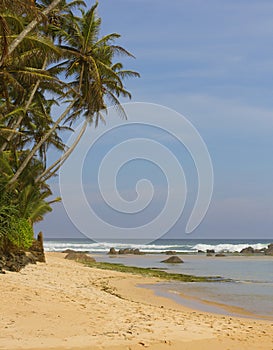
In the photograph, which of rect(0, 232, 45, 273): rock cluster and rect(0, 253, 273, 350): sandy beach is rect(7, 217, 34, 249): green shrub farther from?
rect(0, 253, 273, 350): sandy beach

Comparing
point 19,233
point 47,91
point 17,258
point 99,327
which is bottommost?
point 99,327

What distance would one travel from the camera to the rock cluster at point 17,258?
53.3 feet

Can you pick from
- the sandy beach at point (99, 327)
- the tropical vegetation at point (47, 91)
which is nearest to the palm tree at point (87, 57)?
the tropical vegetation at point (47, 91)

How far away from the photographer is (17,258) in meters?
18.2

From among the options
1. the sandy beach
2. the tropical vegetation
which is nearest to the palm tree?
the tropical vegetation

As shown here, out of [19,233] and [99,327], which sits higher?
[19,233]

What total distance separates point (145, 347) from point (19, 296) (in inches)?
176

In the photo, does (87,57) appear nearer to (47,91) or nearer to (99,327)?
(47,91)

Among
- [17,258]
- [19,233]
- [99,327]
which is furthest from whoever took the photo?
[17,258]

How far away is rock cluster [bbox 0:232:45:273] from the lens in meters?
16.2

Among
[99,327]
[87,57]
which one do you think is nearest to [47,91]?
[87,57]

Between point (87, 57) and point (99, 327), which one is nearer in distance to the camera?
point (99, 327)

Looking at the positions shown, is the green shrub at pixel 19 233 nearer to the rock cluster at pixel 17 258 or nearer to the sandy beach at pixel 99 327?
the rock cluster at pixel 17 258

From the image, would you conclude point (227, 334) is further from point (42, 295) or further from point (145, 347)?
point (42, 295)
